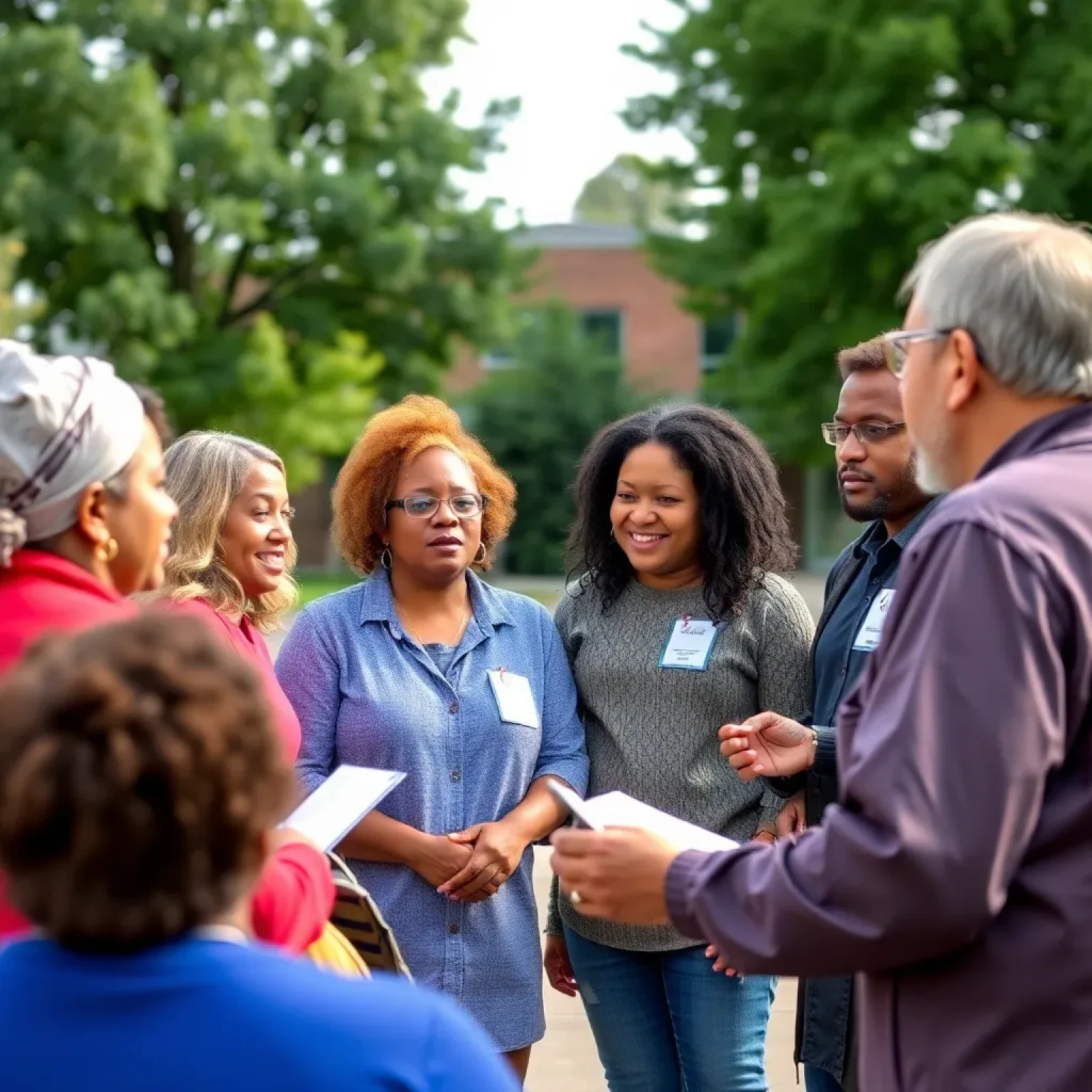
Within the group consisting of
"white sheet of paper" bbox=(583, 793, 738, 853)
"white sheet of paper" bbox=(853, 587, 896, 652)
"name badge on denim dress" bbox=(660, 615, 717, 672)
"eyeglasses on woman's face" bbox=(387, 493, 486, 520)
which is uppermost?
"eyeglasses on woman's face" bbox=(387, 493, 486, 520)

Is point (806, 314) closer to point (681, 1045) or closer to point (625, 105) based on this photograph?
point (625, 105)

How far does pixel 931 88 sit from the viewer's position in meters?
20.5

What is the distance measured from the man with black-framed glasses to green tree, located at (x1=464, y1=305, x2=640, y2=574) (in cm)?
2882

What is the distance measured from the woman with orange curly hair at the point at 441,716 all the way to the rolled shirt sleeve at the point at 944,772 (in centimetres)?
186

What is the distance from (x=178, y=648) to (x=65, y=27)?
25.9 m

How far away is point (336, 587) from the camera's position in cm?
2973

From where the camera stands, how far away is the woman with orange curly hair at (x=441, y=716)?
3.80 m

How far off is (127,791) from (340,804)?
153 centimetres

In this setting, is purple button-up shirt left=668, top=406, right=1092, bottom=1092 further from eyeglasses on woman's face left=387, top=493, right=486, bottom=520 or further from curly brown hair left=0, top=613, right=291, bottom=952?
eyeglasses on woman's face left=387, top=493, right=486, bottom=520

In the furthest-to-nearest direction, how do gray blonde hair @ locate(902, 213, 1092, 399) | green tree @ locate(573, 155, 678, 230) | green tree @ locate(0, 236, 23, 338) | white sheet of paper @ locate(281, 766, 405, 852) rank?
green tree @ locate(573, 155, 678, 230)
green tree @ locate(0, 236, 23, 338)
white sheet of paper @ locate(281, 766, 405, 852)
gray blonde hair @ locate(902, 213, 1092, 399)

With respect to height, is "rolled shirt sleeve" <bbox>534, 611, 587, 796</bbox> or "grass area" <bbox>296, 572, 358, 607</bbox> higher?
"rolled shirt sleeve" <bbox>534, 611, 587, 796</bbox>

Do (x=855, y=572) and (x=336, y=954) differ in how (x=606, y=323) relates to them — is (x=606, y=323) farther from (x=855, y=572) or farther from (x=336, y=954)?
A: (x=336, y=954)

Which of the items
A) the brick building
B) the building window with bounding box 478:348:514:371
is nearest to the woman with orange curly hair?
the brick building

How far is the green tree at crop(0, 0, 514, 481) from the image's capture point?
82.2 feet
